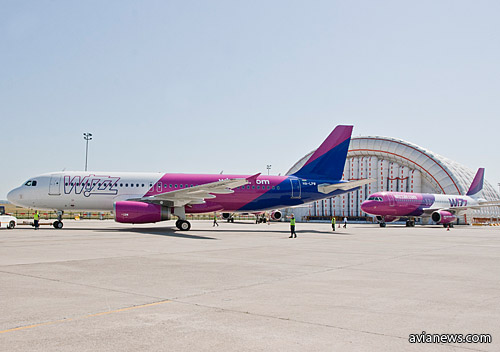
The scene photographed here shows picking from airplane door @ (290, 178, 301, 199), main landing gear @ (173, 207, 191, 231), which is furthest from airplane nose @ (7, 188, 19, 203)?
airplane door @ (290, 178, 301, 199)

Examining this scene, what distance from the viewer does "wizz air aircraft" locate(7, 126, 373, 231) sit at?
90.5 ft

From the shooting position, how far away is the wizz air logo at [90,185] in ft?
A: 96.3

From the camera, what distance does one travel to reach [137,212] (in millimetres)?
26469

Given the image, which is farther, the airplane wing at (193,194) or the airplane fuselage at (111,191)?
the airplane fuselage at (111,191)

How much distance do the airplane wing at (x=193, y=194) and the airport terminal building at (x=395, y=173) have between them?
4857cm

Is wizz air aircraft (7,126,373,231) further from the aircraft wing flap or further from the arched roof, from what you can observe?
the arched roof

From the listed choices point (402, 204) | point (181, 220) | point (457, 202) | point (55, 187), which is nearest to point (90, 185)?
point (55, 187)

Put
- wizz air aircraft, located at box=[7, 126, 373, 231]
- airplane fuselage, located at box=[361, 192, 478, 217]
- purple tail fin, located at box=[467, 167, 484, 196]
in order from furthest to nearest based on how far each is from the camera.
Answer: purple tail fin, located at box=[467, 167, 484, 196]
airplane fuselage, located at box=[361, 192, 478, 217]
wizz air aircraft, located at box=[7, 126, 373, 231]

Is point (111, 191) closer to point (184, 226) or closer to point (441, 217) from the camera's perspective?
point (184, 226)

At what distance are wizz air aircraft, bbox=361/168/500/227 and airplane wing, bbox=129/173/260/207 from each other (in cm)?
2698

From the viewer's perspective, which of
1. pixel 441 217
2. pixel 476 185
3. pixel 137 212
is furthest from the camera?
pixel 476 185

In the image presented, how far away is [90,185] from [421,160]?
2283 inches

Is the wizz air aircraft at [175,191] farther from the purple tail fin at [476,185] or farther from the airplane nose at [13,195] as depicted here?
the purple tail fin at [476,185]

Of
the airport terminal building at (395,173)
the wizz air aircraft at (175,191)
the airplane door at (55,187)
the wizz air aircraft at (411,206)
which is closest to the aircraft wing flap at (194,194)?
the wizz air aircraft at (175,191)
